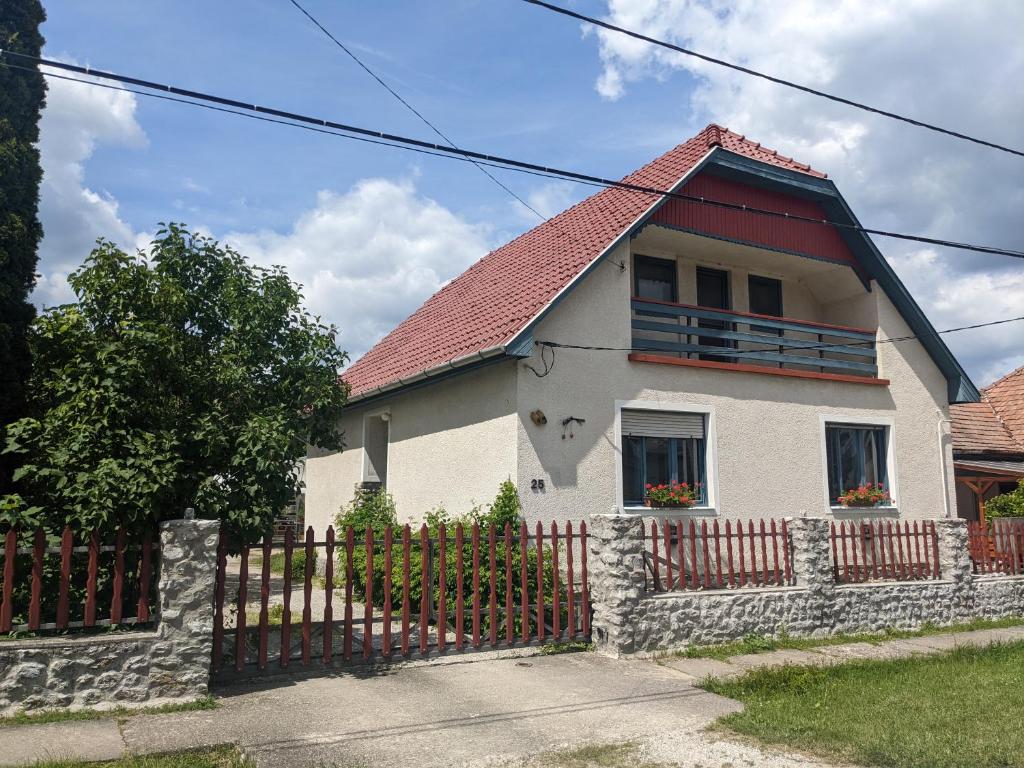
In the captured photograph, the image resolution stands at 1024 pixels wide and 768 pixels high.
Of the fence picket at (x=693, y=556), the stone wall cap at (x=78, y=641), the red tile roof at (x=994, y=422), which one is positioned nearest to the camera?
the stone wall cap at (x=78, y=641)

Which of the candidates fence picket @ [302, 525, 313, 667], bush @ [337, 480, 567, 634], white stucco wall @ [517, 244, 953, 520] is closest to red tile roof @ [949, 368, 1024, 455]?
white stucco wall @ [517, 244, 953, 520]

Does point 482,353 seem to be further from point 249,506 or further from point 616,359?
point 249,506

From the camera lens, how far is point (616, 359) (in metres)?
11.2

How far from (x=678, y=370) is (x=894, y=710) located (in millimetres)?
5879

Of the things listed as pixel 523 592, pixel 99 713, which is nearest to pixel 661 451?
pixel 523 592

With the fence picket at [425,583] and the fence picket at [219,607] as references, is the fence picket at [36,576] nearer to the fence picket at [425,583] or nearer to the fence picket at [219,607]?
the fence picket at [219,607]

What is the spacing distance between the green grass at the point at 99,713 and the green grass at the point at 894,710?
13.9 ft

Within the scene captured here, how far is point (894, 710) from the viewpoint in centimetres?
664

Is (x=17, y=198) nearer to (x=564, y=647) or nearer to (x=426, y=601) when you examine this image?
(x=426, y=601)

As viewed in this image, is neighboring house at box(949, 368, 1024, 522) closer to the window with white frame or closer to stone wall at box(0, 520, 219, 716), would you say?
the window with white frame

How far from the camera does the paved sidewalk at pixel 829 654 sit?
8242 millimetres

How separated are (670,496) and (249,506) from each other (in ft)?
19.2

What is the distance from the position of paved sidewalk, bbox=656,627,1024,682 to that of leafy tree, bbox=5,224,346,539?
176 inches

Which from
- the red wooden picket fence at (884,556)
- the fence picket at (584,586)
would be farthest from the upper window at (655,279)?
the fence picket at (584,586)
